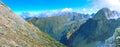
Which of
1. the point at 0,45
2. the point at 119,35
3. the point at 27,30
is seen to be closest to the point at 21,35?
the point at 27,30

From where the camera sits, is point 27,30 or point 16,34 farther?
point 27,30

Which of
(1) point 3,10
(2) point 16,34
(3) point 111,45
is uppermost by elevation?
A: (1) point 3,10

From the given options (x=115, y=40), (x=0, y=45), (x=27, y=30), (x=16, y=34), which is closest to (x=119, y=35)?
(x=115, y=40)

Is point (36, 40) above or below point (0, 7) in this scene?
below

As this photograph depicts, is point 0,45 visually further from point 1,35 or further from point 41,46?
point 41,46

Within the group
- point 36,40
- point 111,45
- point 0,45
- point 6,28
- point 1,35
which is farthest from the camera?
point 36,40

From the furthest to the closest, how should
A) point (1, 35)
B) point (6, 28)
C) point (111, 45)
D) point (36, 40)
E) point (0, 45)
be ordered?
1. point (36, 40)
2. point (6, 28)
3. point (1, 35)
4. point (0, 45)
5. point (111, 45)
